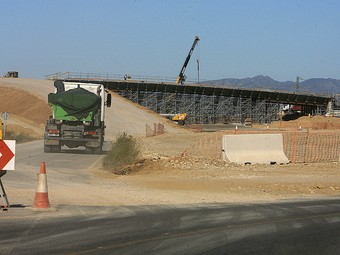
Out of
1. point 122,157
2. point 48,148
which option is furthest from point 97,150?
point 122,157

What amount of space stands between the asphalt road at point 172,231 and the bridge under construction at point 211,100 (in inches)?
3707

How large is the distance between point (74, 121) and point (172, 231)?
23.7 m

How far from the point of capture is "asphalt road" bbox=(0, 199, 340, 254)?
8773mm

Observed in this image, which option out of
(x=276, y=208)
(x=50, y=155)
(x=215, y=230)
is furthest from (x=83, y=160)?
(x=215, y=230)

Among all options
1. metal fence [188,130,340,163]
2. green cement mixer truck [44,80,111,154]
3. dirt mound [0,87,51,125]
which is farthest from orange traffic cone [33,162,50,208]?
dirt mound [0,87,51,125]

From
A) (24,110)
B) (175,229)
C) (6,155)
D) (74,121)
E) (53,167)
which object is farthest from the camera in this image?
(24,110)

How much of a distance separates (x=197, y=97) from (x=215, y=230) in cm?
10928

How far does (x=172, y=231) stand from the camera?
10.2 meters

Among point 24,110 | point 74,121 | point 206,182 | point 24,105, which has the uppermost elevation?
point 74,121

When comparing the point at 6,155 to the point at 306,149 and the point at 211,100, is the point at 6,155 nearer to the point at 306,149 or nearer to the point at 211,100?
the point at 306,149

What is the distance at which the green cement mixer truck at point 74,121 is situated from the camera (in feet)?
108

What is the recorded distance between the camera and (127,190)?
1814 cm

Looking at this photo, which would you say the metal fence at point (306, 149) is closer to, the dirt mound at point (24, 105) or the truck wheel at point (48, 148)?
the truck wheel at point (48, 148)

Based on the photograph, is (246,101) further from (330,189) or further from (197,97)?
(330,189)
